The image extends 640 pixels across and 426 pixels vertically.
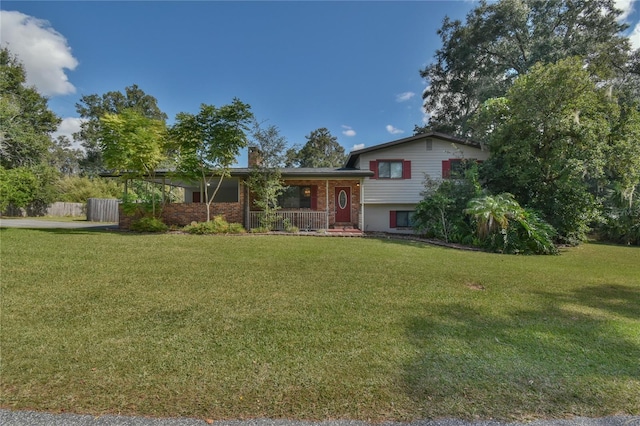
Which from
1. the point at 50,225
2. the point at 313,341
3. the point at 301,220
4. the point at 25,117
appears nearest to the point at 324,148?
the point at 301,220

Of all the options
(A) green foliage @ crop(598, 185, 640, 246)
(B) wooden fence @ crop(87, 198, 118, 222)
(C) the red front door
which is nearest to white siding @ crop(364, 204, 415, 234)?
(C) the red front door

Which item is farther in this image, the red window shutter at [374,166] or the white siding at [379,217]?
the white siding at [379,217]

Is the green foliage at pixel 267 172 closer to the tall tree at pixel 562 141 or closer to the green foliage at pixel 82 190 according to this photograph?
the tall tree at pixel 562 141

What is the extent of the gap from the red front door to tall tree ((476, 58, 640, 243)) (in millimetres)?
7069

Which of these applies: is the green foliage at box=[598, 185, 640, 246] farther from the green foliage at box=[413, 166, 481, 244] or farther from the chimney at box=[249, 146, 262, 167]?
the chimney at box=[249, 146, 262, 167]

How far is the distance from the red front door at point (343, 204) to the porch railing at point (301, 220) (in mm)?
1558

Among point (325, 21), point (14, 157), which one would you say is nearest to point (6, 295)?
point (325, 21)

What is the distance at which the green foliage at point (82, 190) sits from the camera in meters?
26.1

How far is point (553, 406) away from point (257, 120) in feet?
44.0

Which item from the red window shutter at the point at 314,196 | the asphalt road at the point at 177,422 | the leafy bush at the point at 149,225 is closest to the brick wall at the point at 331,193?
the red window shutter at the point at 314,196

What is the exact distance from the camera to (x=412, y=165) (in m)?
15.1

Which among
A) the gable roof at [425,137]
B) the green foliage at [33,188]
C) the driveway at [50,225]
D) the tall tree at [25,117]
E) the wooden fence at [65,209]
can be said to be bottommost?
the driveway at [50,225]

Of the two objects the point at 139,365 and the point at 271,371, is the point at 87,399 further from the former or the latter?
the point at 271,371

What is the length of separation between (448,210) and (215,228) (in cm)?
983
